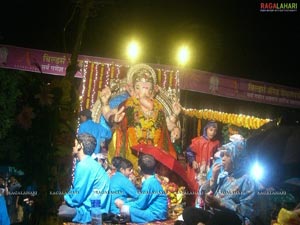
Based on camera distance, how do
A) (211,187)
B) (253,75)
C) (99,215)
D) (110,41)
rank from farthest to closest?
(253,75)
(110,41)
(211,187)
(99,215)

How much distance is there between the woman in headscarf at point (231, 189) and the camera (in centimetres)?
1015

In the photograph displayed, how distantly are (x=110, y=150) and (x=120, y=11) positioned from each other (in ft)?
15.3

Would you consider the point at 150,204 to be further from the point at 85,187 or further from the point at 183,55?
the point at 183,55

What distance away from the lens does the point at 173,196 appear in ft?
33.4

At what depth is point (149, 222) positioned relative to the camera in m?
9.48

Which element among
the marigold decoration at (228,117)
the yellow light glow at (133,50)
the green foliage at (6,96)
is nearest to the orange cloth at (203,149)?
the marigold decoration at (228,117)

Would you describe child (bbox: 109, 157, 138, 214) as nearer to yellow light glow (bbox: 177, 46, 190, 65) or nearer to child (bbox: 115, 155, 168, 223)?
child (bbox: 115, 155, 168, 223)

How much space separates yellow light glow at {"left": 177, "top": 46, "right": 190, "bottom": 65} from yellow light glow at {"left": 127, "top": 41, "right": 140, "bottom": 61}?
43.7 inches

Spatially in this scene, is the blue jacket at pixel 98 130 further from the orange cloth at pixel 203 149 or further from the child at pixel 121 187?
the orange cloth at pixel 203 149

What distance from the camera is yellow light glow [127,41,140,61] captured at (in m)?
10.0

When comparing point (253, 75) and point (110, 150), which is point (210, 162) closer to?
point (110, 150)

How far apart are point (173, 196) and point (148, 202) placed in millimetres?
901

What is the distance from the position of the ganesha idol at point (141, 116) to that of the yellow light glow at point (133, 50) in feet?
0.92

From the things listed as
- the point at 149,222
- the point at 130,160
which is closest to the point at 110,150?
the point at 130,160
